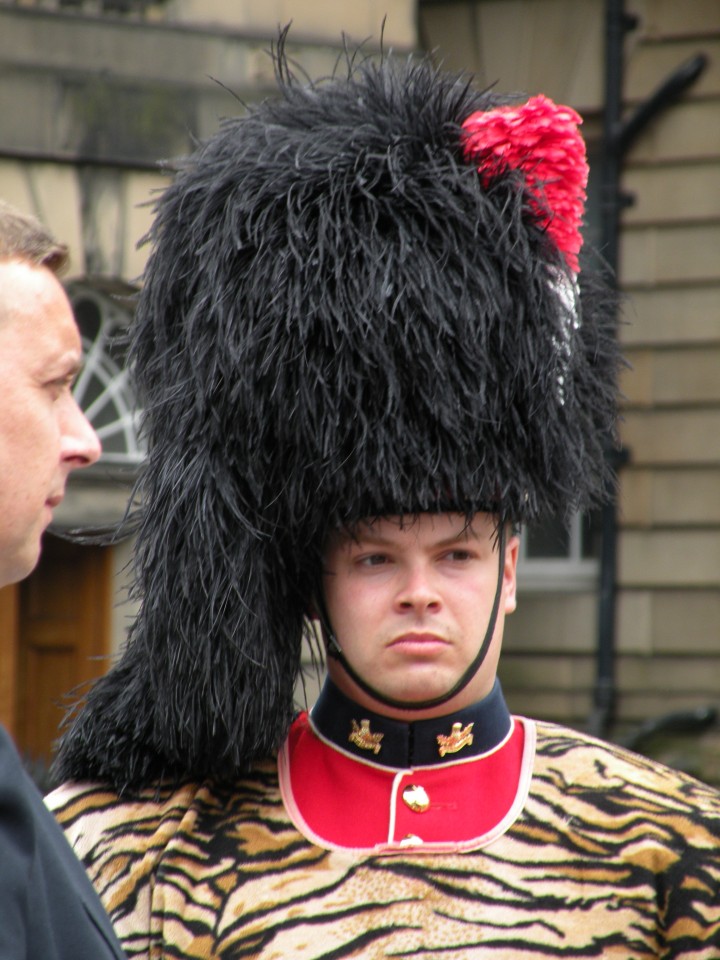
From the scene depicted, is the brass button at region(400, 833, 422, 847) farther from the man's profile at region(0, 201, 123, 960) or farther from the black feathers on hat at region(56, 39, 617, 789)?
the man's profile at region(0, 201, 123, 960)

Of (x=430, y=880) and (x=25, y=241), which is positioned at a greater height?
(x=25, y=241)

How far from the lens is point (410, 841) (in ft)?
6.93

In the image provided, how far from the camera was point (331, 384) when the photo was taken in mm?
2102

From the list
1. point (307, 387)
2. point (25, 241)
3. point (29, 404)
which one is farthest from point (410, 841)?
point (25, 241)

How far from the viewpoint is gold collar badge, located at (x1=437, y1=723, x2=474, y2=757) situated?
2.18 m

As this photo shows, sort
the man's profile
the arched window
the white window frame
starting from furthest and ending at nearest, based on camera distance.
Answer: the white window frame
the arched window
the man's profile

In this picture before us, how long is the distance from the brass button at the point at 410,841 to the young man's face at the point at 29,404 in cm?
78

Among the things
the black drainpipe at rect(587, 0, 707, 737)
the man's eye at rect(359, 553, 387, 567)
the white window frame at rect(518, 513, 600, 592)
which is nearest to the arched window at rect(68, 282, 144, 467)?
the white window frame at rect(518, 513, 600, 592)

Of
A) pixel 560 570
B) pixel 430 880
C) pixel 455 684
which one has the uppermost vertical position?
pixel 455 684

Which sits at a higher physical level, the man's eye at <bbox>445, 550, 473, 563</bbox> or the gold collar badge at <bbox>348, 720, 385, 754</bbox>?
the man's eye at <bbox>445, 550, 473, 563</bbox>

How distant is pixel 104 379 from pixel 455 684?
15.3ft

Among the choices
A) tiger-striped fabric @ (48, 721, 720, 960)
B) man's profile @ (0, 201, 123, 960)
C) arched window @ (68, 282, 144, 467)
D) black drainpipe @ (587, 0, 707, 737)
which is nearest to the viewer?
man's profile @ (0, 201, 123, 960)

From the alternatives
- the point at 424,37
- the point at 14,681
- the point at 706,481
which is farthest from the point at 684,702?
the point at 424,37

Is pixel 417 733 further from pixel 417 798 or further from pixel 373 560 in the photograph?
pixel 373 560
